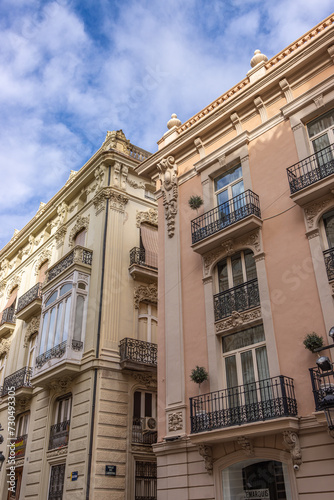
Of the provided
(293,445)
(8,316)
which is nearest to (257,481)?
(293,445)

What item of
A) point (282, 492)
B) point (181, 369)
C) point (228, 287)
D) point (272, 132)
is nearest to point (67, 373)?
point (181, 369)

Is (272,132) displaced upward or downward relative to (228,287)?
upward

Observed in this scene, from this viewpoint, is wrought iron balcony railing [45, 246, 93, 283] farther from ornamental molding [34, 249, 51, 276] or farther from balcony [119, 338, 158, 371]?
ornamental molding [34, 249, 51, 276]

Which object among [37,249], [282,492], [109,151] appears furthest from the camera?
[37,249]

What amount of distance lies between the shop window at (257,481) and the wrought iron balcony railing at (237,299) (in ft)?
13.4

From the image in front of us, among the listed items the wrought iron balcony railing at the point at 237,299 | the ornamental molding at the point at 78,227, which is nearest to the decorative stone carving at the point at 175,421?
the wrought iron balcony railing at the point at 237,299

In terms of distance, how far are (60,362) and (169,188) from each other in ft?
27.3

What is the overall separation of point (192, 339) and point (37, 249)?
1714 centimetres

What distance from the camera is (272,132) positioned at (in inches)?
607

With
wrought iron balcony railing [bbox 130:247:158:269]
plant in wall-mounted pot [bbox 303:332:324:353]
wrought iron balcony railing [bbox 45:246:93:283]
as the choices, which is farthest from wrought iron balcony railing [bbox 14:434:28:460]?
plant in wall-mounted pot [bbox 303:332:324:353]

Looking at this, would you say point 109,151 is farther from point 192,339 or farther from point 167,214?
point 192,339

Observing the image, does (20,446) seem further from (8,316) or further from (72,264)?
(8,316)

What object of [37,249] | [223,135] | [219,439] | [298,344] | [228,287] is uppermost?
[37,249]

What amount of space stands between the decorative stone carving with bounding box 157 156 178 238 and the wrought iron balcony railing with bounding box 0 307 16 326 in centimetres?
1492
